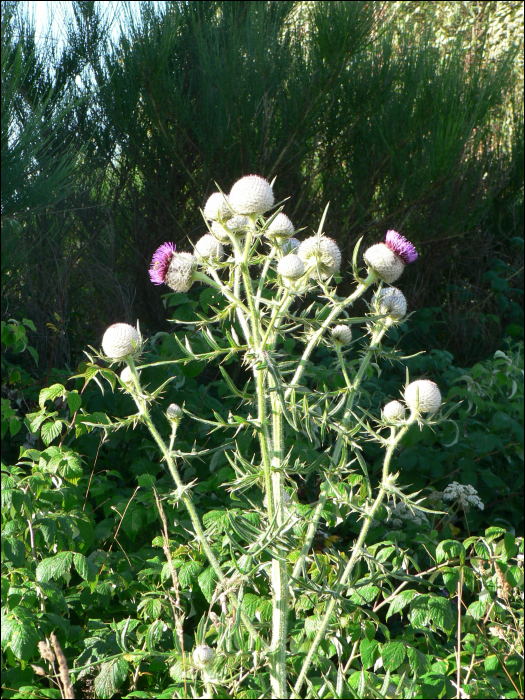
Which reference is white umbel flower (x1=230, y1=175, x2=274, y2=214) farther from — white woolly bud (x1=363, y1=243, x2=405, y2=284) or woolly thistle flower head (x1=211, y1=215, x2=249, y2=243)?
white woolly bud (x1=363, y1=243, x2=405, y2=284)

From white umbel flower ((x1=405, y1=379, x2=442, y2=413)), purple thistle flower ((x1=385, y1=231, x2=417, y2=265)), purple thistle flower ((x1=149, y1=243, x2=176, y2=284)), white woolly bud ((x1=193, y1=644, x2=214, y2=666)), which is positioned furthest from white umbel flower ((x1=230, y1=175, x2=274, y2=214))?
white woolly bud ((x1=193, y1=644, x2=214, y2=666))

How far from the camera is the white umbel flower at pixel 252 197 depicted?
5.59 feet

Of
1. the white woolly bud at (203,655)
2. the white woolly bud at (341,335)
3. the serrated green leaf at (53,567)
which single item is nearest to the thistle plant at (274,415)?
the white woolly bud at (203,655)

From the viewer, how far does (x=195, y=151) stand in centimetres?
479

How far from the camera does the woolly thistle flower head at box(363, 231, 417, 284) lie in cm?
186

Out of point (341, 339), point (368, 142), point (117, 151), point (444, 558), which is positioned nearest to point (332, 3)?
point (368, 142)

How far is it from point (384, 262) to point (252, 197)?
43 centimetres

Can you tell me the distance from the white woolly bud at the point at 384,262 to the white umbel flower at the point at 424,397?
0.31 metres

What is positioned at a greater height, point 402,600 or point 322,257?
point 322,257

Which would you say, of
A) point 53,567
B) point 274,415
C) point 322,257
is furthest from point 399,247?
point 53,567

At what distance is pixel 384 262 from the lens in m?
1.86

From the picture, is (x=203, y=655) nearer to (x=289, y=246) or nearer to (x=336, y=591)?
(x=336, y=591)

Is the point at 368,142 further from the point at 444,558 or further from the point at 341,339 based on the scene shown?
the point at 444,558

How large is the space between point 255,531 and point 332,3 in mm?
4401
